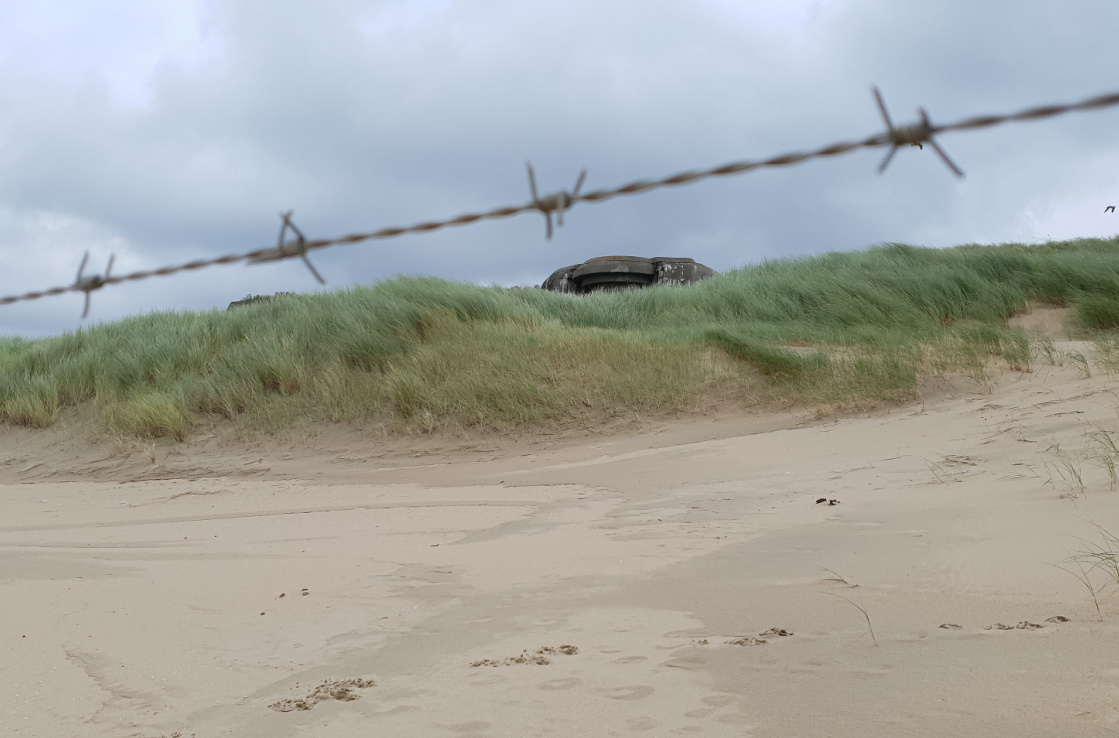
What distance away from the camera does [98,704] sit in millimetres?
2221

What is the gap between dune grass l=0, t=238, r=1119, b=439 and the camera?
801cm

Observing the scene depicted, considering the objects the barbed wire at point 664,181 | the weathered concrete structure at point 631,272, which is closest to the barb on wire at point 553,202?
the barbed wire at point 664,181

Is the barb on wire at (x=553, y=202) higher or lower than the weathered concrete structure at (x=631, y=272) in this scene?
lower

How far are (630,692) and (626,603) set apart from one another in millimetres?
847

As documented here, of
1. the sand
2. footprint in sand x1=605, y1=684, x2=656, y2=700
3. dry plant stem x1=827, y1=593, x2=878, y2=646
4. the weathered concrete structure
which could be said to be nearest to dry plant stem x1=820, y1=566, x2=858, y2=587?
the sand

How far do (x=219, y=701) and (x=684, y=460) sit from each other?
4610 millimetres

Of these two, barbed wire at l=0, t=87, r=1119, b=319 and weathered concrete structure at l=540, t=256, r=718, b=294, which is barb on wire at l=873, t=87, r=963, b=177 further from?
weathered concrete structure at l=540, t=256, r=718, b=294

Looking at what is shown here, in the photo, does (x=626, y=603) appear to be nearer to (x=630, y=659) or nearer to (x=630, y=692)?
(x=630, y=659)

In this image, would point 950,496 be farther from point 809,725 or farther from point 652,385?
point 652,385

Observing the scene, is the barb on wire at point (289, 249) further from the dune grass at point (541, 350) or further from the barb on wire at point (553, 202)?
the dune grass at point (541, 350)

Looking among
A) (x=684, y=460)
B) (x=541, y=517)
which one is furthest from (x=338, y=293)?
(x=541, y=517)

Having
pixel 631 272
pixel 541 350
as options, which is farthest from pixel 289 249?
pixel 631 272

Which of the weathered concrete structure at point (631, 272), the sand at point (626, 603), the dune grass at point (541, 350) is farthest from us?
the weathered concrete structure at point (631, 272)

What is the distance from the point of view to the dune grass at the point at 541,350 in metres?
8.01
